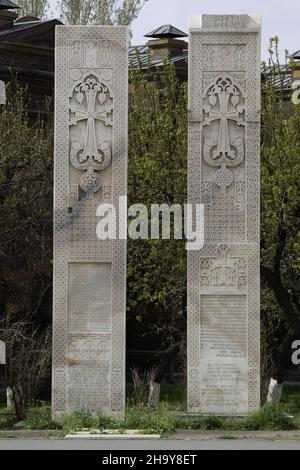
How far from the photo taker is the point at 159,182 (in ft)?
81.5

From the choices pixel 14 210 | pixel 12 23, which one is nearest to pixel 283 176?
pixel 14 210

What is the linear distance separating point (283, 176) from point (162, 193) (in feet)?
7.12

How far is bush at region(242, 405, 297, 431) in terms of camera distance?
18.3m

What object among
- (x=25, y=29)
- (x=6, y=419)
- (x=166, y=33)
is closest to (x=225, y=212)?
(x=6, y=419)

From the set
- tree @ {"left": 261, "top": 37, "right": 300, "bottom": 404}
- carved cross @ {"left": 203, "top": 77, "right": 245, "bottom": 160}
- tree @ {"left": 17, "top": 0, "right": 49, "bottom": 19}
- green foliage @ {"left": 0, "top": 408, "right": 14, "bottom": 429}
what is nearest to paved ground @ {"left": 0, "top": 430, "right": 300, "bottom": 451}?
green foliage @ {"left": 0, "top": 408, "right": 14, "bottom": 429}

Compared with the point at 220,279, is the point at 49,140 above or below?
above

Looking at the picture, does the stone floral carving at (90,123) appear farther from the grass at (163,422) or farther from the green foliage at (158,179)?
the green foliage at (158,179)

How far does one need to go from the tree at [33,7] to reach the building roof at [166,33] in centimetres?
1721

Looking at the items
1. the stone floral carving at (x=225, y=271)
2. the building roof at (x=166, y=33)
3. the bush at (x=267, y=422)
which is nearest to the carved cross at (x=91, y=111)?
the stone floral carving at (x=225, y=271)

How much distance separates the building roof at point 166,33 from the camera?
111 ft

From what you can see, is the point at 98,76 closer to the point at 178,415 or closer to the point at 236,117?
the point at 236,117

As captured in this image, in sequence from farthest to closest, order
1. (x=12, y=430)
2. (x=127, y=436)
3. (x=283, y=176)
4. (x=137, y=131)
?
(x=137, y=131), (x=283, y=176), (x=12, y=430), (x=127, y=436)

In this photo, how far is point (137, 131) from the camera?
1014 inches

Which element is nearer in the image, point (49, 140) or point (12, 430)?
point (12, 430)
